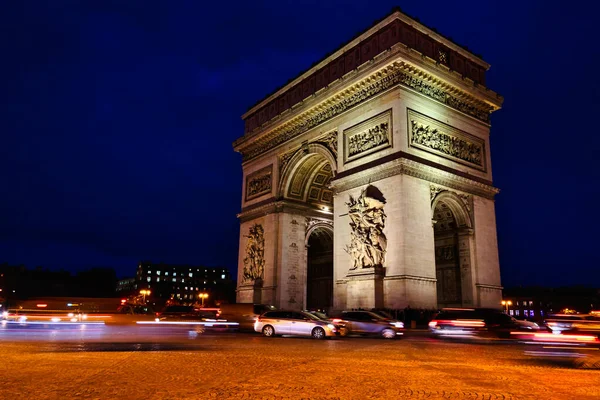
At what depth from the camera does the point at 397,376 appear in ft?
28.3

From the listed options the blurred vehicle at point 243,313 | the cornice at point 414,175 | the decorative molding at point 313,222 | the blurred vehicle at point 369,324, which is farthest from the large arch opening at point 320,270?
the blurred vehicle at point 369,324

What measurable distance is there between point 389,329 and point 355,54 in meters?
16.2

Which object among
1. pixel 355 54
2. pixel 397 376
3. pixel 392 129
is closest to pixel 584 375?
pixel 397 376

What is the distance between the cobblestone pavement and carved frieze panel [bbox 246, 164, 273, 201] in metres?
22.5

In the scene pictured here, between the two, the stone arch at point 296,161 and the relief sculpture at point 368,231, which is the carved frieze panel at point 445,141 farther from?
the stone arch at point 296,161

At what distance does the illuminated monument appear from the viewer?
24594 millimetres

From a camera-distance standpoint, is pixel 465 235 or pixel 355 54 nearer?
pixel 465 235

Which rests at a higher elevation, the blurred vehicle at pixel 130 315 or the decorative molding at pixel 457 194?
the decorative molding at pixel 457 194

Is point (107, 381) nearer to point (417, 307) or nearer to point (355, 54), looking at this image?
point (417, 307)

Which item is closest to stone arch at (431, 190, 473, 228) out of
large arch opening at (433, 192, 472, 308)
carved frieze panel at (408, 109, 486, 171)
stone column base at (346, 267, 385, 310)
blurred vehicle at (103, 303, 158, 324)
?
large arch opening at (433, 192, 472, 308)

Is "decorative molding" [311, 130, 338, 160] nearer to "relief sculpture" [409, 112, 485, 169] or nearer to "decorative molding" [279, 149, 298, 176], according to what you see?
"decorative molding" [279, 149, 298, 176]

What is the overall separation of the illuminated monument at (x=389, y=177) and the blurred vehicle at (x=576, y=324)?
31.2ft

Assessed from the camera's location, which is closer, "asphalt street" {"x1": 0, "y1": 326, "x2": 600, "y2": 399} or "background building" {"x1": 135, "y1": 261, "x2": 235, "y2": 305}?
"asphalt street" {"x1": 0, "y1": 326, "x2": 600, "y2": 399}

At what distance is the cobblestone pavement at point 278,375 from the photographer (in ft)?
22.7
